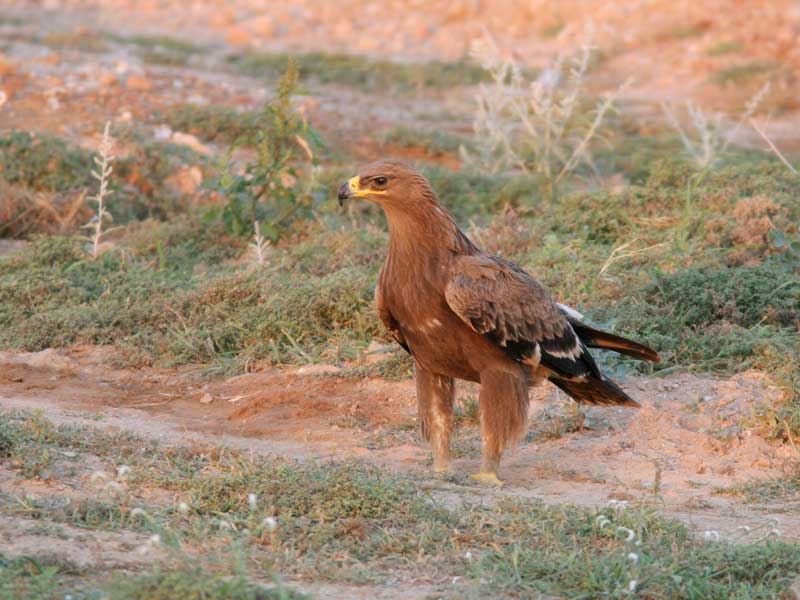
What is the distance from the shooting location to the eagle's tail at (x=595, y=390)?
6012 millimetres

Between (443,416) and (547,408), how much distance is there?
112 cm

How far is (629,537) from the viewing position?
14.2ft

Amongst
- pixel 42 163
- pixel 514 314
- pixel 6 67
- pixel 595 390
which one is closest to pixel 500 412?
pixel 514 314

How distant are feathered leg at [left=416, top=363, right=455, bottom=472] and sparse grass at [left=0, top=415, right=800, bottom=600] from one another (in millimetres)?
727

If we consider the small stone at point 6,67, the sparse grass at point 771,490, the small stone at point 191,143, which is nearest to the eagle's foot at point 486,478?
the sparse grass at point 771,490

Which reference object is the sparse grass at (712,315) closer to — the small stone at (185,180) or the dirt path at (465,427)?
the dirt path at (465,427)

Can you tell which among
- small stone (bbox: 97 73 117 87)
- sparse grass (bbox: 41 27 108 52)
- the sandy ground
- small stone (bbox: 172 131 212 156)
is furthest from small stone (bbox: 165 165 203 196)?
sparse grass (bbox: 41 27 108 52)

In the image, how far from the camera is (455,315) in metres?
5.53

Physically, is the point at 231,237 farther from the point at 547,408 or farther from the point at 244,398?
the point at 547,408

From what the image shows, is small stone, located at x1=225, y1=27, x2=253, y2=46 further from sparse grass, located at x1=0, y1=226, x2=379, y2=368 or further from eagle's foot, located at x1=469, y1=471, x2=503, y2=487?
eagle's foot, located at x1=469, y1=471, x2=503, y2=487

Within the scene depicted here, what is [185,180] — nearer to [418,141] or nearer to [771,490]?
[418,141]

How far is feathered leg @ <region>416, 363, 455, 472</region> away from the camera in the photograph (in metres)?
5.81

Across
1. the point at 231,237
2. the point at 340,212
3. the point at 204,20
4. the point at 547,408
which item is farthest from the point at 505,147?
the point at 204,20

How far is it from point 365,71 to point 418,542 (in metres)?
13.2
